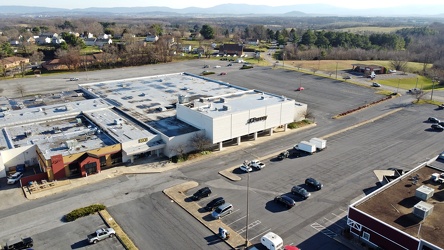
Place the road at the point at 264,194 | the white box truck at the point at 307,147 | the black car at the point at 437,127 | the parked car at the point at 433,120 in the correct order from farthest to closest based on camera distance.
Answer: the parked car at the point at 433,120 → the black car at the point at 437,127 → the white box truck at the point at 307,147 → the road at the point at 264,194

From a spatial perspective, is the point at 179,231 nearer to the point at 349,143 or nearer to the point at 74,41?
the point at 349,143

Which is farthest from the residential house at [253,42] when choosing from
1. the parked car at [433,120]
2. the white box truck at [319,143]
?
the white box truck at [319,143]

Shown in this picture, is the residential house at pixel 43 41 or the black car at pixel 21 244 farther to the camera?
the residential house at pixel 43 41

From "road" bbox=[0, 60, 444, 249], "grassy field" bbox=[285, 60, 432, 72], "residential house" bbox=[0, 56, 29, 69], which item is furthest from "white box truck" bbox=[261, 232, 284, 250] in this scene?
"residential house" bbox=[0, 56, 29, 69]

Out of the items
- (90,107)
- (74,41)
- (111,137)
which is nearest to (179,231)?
(111,137)

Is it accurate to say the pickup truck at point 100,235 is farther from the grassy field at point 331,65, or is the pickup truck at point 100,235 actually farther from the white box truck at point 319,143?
the grassy field at point 331,65

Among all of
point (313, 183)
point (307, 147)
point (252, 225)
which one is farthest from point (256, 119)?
point (252, 225)
